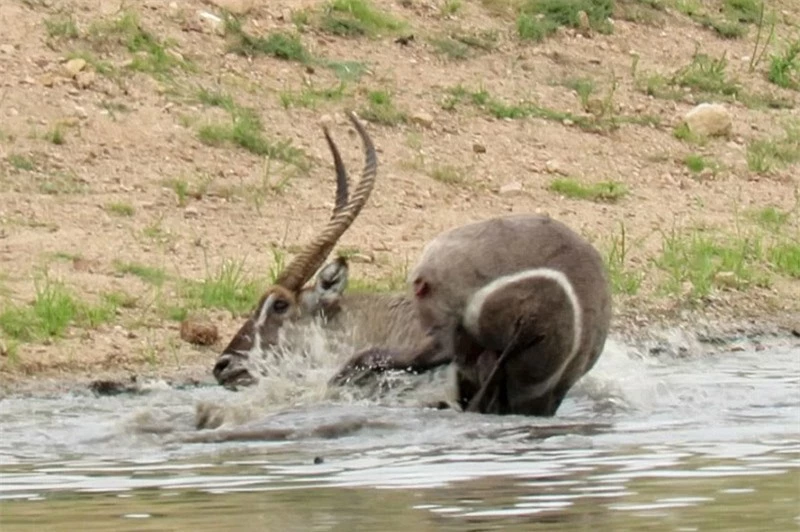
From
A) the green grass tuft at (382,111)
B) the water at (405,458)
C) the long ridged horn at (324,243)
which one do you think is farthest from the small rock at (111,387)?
the green grass tuft at (382,111)

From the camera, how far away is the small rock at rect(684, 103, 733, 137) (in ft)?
45.4

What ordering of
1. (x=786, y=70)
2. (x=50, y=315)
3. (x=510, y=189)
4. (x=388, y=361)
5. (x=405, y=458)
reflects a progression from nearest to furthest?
1. (x=405, y=458)
2. (x=388, y=361)
3. (x=50, y=315)
4. (x=510, y=189)
5. (x=786, y=70)

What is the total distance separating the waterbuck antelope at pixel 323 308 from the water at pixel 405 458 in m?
0.14

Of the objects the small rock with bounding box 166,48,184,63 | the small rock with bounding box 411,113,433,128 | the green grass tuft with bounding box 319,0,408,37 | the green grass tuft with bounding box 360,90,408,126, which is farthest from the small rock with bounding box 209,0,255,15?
the small rock with bounding box 411,113,433,128

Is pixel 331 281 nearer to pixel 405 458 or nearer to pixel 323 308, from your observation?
pixel 323 308

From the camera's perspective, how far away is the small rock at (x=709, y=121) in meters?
13.9

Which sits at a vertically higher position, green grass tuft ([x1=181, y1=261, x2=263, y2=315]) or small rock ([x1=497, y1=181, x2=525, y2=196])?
small rock ([x1=497, y1=181, x2=525, y2=196])

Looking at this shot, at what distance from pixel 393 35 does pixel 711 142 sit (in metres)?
2.09

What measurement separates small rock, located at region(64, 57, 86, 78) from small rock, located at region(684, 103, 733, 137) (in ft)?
12.9

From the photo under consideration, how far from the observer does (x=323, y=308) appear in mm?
8836

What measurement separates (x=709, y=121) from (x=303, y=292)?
5606mm

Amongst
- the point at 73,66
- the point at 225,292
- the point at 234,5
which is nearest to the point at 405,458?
the point at 225,292

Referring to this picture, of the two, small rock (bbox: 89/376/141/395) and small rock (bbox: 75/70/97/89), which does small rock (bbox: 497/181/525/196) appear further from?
small rock (bbox: 89/376/141/395)

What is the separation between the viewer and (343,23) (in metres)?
13.9
